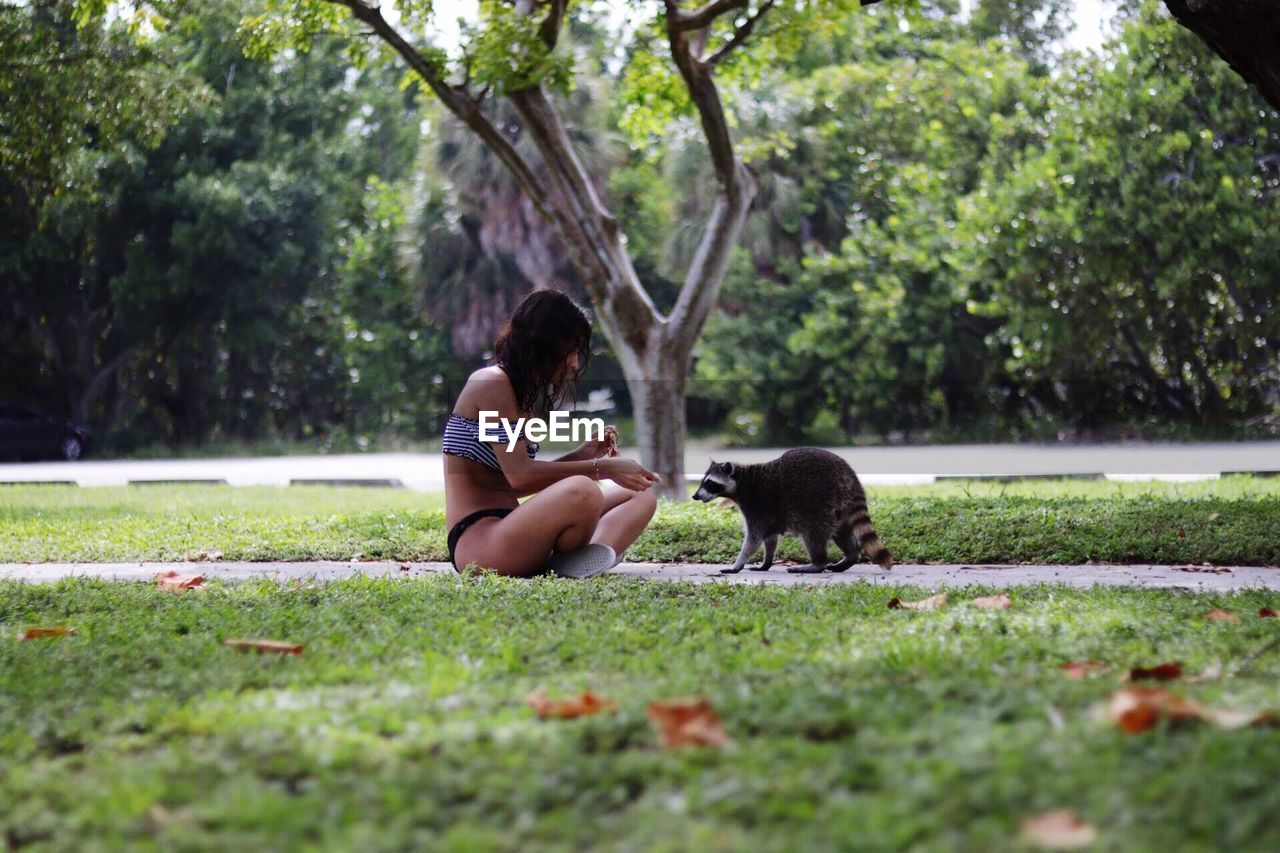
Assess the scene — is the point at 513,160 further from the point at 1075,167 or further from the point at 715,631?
the point at 1075,167

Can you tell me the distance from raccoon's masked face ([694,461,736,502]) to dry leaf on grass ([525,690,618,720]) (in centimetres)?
369

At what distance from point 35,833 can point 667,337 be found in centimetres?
957

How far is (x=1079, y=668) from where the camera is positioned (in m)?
3.81

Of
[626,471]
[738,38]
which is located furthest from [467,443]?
[738,38]

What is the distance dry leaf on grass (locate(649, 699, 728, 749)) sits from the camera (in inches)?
118

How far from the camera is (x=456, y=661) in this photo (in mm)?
4039

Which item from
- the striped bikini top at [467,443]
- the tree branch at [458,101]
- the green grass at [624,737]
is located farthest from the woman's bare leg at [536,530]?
the tree branch at [458,101]

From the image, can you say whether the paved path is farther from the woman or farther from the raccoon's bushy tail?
the woman

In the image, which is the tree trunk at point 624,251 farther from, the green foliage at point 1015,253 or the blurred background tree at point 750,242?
the green foliage at point 1015,253

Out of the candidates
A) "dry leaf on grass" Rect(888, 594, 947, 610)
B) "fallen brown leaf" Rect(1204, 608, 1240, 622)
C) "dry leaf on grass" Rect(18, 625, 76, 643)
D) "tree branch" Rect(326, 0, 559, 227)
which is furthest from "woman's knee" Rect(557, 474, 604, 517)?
"tree branch" Rect(326, 0, 559, 227)

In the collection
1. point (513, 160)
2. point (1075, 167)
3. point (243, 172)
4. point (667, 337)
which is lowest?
point (667, 337)

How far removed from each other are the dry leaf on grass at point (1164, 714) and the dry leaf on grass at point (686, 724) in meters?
0.94

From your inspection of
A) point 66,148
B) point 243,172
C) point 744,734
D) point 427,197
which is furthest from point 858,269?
point 744,734

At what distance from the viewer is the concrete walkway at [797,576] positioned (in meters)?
6.43
